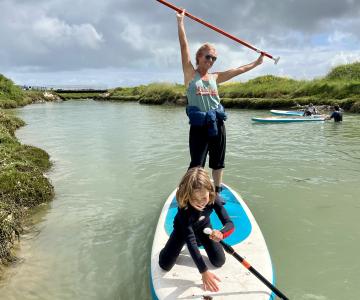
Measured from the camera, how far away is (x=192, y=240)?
12.5ft

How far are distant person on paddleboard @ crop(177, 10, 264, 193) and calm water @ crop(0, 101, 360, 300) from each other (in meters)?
1.66

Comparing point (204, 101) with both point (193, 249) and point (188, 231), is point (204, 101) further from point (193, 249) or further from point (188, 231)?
point (193, 249)

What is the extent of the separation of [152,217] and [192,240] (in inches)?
136

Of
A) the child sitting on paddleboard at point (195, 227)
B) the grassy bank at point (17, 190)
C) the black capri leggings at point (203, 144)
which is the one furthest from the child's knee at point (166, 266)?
the grassy bank at point (17, 190)

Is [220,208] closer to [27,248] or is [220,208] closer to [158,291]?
[158,291]

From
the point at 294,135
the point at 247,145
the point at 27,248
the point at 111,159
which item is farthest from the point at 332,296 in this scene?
the point at 294,135

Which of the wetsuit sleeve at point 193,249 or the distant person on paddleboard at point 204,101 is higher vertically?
the distant person on paddleboard at point 204,101

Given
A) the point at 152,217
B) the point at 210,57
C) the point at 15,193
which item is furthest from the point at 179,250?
the point at 15,193

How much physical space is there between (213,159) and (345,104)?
87.4ft

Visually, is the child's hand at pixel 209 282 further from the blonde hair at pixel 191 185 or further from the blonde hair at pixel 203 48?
the blonde hair at pixel 203 48

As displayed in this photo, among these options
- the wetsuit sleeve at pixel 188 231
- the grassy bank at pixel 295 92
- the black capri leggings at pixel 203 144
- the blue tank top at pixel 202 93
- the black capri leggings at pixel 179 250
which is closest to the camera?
the wetsuit sleeve at pixel 188 231

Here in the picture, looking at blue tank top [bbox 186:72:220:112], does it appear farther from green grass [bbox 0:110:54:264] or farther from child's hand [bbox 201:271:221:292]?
green grass [bbox 0:110:54:264]

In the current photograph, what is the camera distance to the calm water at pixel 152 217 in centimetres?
484

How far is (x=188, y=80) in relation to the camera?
5.02 metres
